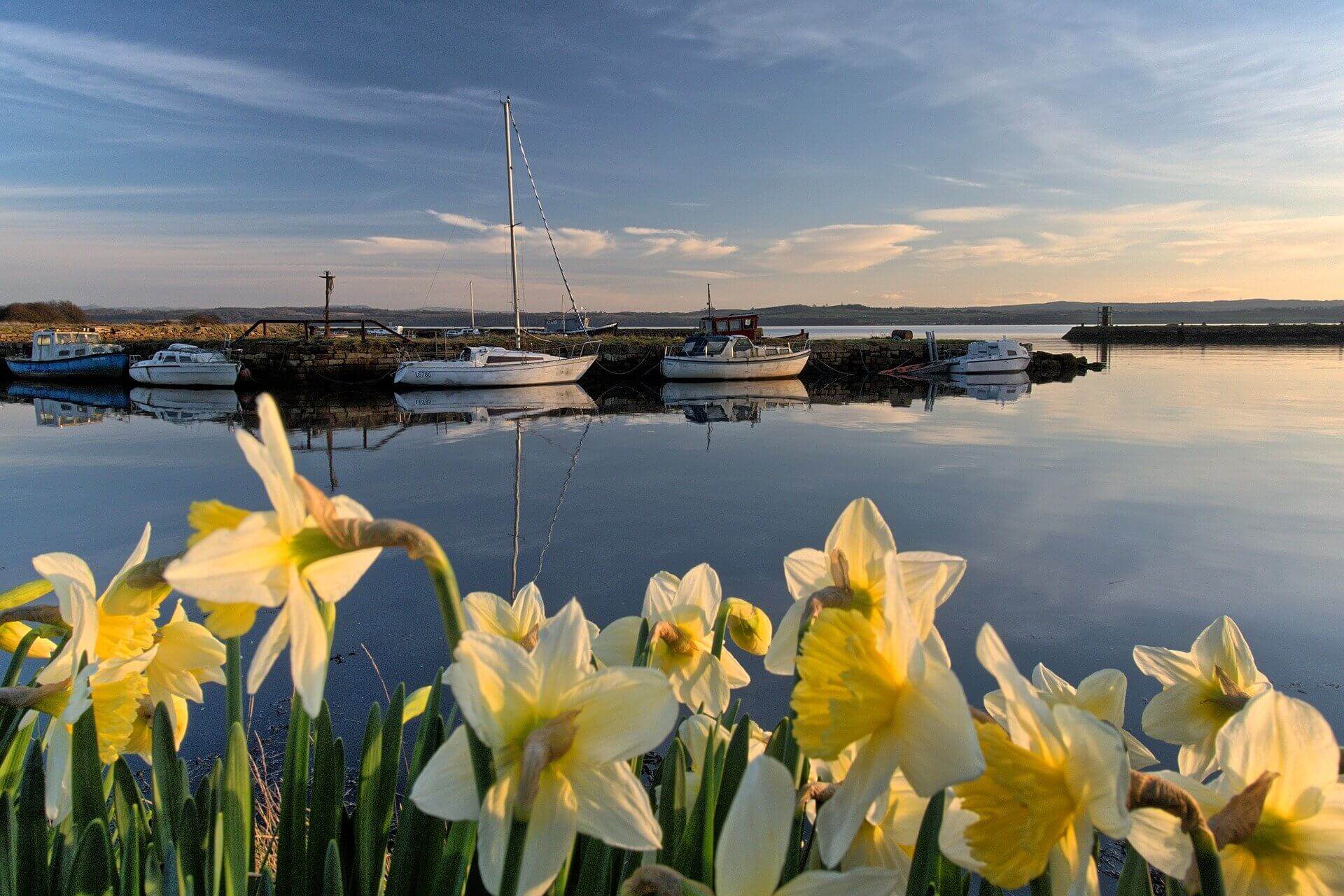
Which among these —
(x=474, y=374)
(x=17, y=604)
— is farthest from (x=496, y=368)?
(x=17, y=604)

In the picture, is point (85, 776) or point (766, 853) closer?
point (766, 853)

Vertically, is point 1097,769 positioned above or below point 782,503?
above

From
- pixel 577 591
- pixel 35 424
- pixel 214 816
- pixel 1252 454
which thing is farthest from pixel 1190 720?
pixel 35 424

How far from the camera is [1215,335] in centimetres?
6800

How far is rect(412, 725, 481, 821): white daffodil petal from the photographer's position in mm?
671

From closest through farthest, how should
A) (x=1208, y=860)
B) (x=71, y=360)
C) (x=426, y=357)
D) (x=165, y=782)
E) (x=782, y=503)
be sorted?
(x=1208, y=860), (x=165, y=782), (x=782, y=503), (x=71, y=360), (x=426, y=357)

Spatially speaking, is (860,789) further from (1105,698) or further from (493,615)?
(493,615)

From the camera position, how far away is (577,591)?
6.84m

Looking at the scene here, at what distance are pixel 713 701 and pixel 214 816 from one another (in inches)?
25.2

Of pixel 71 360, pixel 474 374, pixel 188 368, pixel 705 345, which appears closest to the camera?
pixel 474 374

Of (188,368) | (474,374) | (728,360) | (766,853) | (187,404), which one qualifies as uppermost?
(728,360)

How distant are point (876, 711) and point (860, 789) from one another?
0.22 ft

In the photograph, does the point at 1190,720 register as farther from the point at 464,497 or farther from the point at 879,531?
the point at 464,497

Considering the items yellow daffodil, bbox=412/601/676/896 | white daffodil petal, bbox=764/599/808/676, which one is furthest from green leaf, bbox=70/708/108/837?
white daffodil petal, bbox=764/599/808/676
